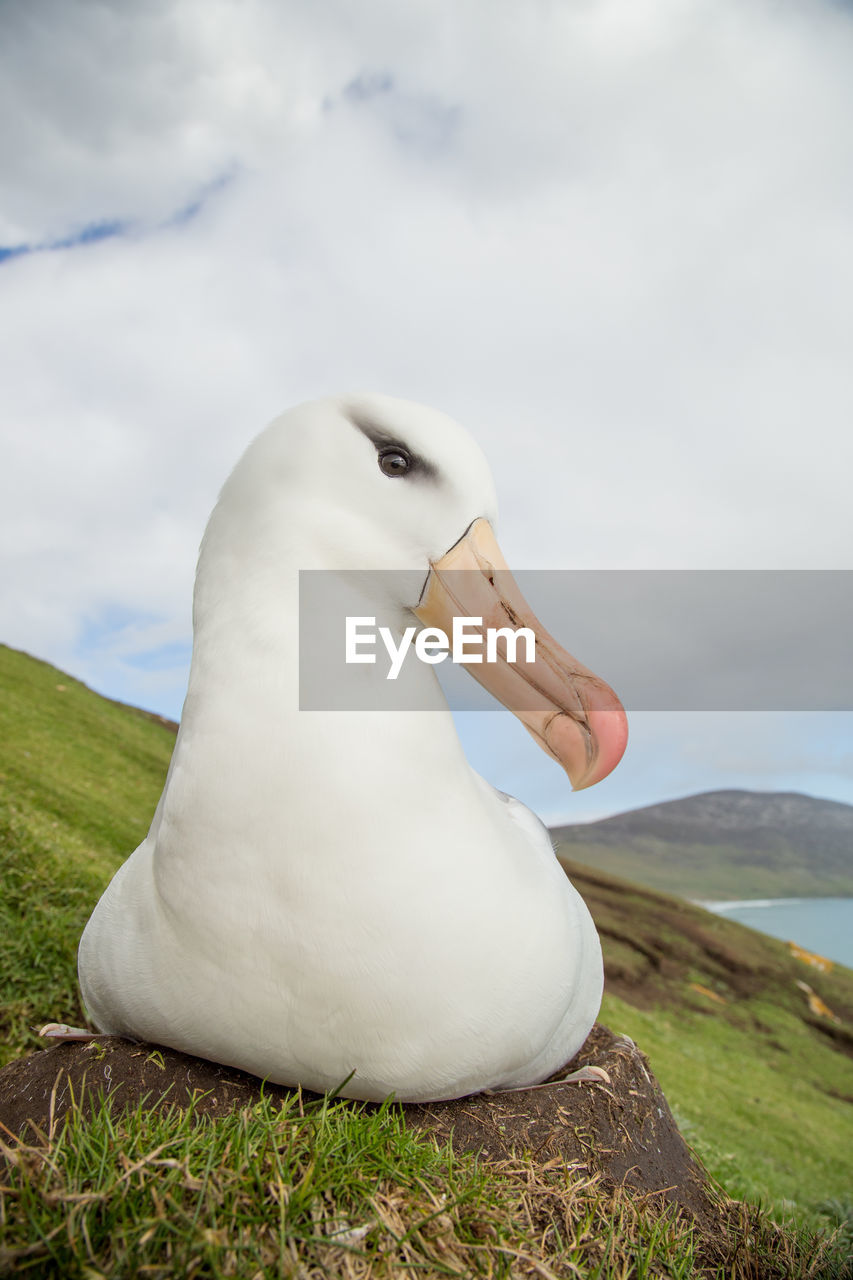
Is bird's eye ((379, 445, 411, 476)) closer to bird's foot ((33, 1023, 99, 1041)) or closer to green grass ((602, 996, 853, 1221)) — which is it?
bird's foot ((33, 1023, 99, 1041))

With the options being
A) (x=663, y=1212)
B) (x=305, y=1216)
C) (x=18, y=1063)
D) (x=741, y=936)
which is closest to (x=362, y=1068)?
(x=305, y=1216)

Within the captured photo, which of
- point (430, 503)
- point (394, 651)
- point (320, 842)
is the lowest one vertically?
point (320, 842)

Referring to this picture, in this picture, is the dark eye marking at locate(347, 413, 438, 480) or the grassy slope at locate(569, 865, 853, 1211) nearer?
the dark eye marking at locate(347, 413, 438, 480)

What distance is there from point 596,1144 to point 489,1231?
91cm

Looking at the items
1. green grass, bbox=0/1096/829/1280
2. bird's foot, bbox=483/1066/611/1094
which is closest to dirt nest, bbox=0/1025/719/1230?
bird's foot, bbox=483/1066/611/1094

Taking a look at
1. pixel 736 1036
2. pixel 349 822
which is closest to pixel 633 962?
pixel 736 1036

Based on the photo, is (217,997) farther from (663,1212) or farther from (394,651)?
(663,1212)

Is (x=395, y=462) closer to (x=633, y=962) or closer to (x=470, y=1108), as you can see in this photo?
(x=470, y=1108)

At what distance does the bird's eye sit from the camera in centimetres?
226

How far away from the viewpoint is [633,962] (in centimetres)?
2050

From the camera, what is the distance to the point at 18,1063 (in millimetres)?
2598

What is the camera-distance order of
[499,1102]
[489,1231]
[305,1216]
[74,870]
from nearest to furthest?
[305,1216]
[489,1231]
[499,1102]
[74,870]

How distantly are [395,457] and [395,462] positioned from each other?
0.02 m

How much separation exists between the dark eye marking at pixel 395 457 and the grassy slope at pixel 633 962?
11.6 ft
